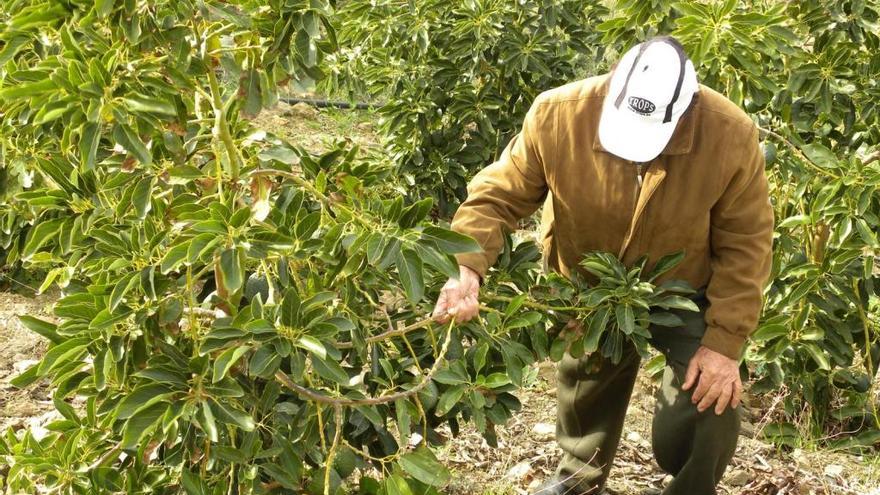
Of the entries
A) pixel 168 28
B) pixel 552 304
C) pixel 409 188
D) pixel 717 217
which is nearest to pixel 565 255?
pixel 552 304

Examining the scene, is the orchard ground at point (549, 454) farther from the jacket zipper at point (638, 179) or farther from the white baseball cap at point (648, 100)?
the white baseball cap at point (648, 100)

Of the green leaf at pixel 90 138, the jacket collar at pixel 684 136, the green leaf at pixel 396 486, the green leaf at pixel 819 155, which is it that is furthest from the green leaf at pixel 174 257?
the green leaf at pixel 819 155

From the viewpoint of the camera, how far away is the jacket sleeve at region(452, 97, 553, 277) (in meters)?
2.84

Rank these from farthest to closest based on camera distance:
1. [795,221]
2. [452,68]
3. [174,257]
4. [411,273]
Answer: [452,68] → [795,221] → [411,273] → [174,257]

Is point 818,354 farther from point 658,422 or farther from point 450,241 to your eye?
point 450,241

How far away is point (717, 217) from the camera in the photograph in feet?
9.52

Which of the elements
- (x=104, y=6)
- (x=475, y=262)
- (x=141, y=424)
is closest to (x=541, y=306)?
(x=475, y=262)

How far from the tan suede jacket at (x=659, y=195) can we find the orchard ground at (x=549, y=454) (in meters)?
0.85

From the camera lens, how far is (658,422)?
3.11 meters

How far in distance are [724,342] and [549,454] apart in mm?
1066

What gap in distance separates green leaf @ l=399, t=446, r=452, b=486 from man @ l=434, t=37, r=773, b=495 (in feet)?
1.23

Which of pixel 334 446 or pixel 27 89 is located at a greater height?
pixel 27 89

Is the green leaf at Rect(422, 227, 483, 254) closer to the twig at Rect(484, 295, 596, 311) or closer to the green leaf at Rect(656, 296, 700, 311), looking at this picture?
the twig at Rect(484, 295, 596, 311)

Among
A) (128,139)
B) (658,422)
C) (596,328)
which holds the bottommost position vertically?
(658,422)
